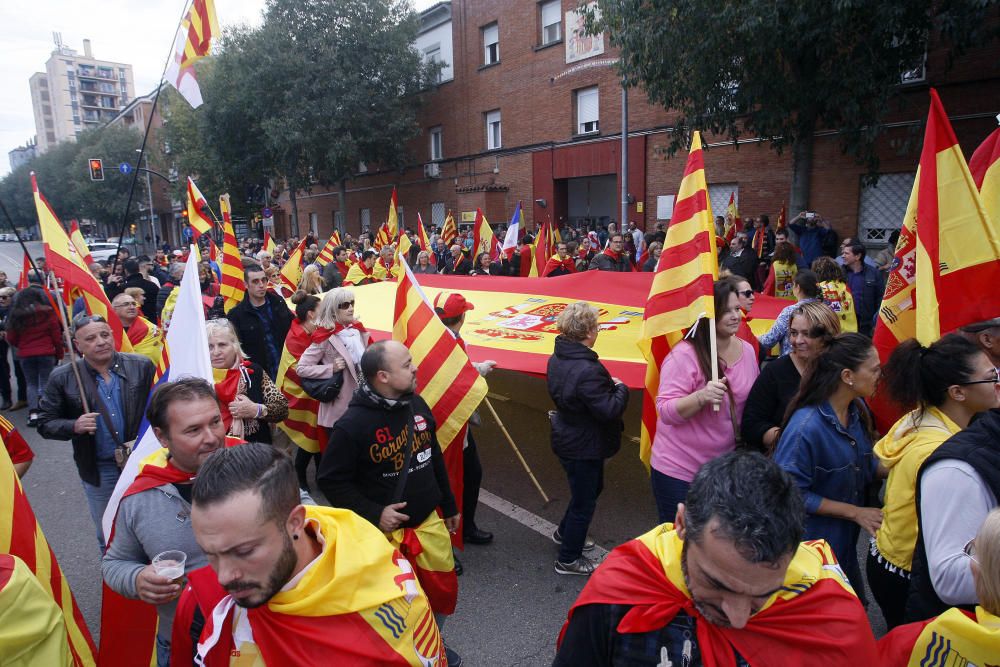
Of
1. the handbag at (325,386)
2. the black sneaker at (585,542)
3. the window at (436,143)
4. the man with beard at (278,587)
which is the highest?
the window at (436,143)

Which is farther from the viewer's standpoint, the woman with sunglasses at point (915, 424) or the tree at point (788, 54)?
the tree at point (788, 54)

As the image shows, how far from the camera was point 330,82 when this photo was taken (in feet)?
84.5

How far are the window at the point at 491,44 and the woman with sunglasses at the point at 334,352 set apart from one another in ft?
70.6

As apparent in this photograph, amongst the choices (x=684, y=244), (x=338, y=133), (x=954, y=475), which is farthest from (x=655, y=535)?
(x=338, y=133)

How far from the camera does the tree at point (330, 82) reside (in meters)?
25.8

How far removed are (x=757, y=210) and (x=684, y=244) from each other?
47.4 feet

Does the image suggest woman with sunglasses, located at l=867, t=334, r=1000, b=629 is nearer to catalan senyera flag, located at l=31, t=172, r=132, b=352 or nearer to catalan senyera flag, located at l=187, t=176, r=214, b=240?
catalan senyera flag, located at l=31, t=172, r=132, b=352

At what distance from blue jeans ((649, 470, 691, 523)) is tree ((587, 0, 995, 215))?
9.45 metres

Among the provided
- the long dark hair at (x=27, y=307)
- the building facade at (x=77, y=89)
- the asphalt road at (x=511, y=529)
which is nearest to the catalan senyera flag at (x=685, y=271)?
the asphalt road at (x=511, y=529)

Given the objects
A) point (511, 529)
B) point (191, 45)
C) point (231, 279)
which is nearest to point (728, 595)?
point (511, 529)

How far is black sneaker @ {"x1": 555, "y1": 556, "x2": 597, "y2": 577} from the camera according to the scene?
413cm

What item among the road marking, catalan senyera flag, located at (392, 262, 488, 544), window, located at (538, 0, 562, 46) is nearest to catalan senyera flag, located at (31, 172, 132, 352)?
catalan senyera flag, located at (392, 262, 488, 544)

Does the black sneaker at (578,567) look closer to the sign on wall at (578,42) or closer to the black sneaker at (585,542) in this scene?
the black sneaker at (585,542)

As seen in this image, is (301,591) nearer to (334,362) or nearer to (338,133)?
(334,362)
